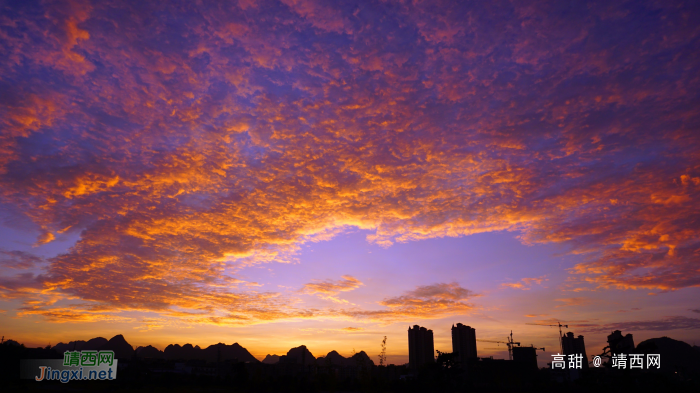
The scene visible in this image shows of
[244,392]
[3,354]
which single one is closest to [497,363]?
[244,392]

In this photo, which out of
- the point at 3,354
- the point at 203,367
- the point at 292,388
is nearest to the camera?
the point at 292,388

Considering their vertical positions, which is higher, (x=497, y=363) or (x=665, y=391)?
(x=665, y=391)

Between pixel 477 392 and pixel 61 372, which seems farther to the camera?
pixel 477 392

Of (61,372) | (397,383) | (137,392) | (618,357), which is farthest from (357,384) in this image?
(618,357)

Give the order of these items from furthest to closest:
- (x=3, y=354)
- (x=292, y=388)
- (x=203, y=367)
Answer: (x=203, y=367)
(x=3, y=354)
(x=292, y=388)

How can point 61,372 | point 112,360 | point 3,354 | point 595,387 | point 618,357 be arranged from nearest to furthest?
1. point 618,357
2. point 595,387
3. point 61,372
4. point 112,360
5. point 3,354

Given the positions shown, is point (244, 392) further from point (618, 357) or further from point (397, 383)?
point (618, 357)

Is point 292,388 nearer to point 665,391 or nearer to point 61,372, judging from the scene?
point 61,372

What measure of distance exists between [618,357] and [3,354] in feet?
422

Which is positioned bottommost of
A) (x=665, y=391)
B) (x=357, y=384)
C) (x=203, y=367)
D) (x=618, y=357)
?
(x=203, y=367)

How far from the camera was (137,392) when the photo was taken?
62906 millimetres

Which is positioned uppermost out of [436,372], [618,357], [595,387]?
[618,357]

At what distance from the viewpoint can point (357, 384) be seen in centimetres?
7950

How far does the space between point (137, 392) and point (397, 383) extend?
1701 inches
